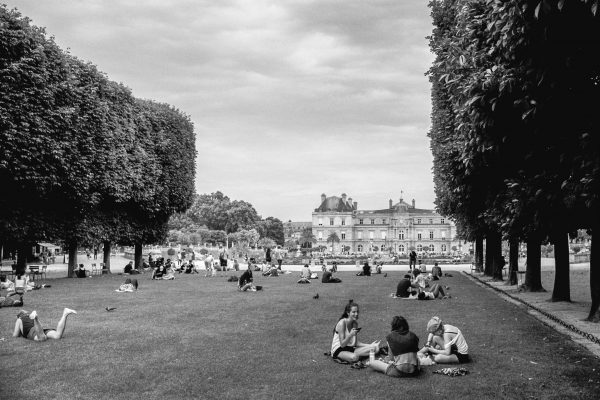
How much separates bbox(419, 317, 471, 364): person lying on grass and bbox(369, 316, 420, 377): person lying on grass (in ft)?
3.38

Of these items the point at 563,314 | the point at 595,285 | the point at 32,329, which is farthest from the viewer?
the point at 563,314

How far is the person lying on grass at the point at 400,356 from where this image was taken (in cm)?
947

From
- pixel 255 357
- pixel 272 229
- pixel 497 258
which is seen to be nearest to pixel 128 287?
pixel 255 357

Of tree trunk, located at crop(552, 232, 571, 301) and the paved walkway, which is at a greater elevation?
tree trunk, located at crop(552, 232, 571, 301)

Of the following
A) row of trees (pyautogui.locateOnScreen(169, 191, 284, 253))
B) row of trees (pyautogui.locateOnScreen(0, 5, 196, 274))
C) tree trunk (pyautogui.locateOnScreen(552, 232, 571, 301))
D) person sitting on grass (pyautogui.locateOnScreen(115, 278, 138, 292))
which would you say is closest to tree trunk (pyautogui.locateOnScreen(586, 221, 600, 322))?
tree trunk (pyautogui.locateOnScreen(552, 232, 571, 301))

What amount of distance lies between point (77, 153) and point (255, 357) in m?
23.6

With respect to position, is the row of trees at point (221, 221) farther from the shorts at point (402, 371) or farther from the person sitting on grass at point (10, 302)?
the shorts at point (402, 371)

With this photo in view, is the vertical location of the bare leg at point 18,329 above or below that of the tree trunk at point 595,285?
below

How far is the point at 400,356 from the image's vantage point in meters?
9.59

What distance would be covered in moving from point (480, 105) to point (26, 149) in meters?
23.4

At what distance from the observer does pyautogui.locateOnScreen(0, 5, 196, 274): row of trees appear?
26.4 meters

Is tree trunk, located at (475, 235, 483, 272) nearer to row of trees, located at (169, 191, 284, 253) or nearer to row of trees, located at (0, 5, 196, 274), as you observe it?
row of trees, located at (0, 5, 196, 274)

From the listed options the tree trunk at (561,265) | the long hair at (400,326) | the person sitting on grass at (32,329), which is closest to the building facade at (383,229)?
the tree trunk at (561,265)

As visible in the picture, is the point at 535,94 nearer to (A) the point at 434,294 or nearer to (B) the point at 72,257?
(A) the point at 434,294
